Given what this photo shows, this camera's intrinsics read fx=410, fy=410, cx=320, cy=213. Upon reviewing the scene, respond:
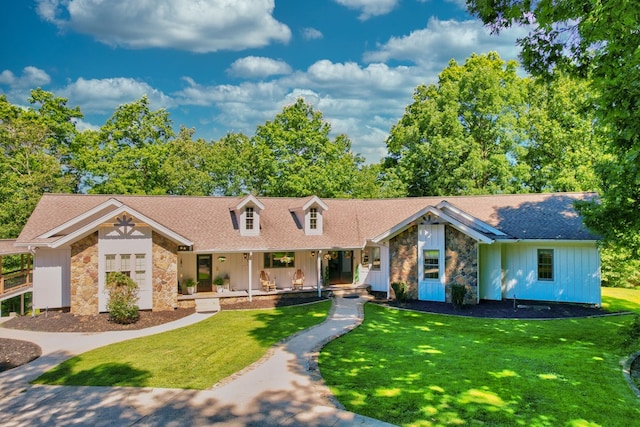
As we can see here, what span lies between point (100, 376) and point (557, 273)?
64.3 feet

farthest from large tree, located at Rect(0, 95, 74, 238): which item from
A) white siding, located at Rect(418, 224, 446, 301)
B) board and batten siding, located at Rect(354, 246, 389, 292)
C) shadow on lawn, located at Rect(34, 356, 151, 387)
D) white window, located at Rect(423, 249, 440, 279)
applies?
white window, located at Rect(423, 249, 440, 279)

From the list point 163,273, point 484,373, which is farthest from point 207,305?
point 484,373

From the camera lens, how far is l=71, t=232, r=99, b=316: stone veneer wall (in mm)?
18500

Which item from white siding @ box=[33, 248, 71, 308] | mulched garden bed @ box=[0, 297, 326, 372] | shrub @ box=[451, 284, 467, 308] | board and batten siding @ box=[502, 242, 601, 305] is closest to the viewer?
mulched garden bed @ box=[0, 297, 326, 372]

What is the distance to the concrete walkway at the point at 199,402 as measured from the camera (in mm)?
8188

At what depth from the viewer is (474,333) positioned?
14.7 m

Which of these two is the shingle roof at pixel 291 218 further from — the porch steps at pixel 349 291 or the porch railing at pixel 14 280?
the porch railing at pixel 14 280

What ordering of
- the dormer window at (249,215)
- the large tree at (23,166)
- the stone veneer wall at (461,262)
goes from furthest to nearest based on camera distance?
the large tree at (23,166) < the dormer window at (249,215) < the stone veneer wall at (461,262)

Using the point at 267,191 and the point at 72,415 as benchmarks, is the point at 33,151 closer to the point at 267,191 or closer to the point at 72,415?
the point at 267,191

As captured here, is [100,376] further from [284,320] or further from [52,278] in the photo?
[52,278]

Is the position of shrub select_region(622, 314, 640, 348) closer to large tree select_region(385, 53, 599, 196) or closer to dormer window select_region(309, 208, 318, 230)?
dormer window select_region(309, 208, 318, 230)

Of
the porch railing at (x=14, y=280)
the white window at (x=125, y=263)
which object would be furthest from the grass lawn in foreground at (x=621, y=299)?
the porch railing at (x=14, y=280)

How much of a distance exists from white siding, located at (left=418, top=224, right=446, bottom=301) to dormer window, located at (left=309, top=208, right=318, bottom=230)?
246 inches

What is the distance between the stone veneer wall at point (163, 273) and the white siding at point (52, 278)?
4463mm
